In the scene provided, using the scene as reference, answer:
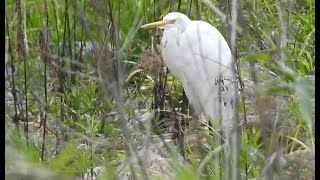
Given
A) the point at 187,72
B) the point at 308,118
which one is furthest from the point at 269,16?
the point at 308,118

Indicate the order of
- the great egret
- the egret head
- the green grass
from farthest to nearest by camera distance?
the egret head → the great egret → the green grass

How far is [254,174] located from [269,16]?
1190 millimetres

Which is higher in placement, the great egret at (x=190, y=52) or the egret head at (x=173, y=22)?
the egret head at (x=173, y=22)

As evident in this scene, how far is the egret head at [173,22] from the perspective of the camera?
11.0ft

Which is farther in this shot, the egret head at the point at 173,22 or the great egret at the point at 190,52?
the egret head at the point at 173,22

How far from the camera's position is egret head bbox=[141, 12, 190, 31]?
335 centimetres

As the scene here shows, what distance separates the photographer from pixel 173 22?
3.39m

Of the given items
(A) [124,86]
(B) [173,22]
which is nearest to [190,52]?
(B) [173,22]

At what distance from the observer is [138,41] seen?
4.05m

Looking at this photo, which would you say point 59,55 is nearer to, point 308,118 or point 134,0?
point 134,0

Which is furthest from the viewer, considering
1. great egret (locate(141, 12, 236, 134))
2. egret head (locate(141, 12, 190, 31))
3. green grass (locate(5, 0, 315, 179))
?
egret head (locate(141, 12, 190, 31))

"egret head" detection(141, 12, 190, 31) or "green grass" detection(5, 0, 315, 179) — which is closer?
"green grass" detection(5, 0, 315, 179)

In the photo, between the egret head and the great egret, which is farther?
the egret head

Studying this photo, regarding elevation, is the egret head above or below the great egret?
above
